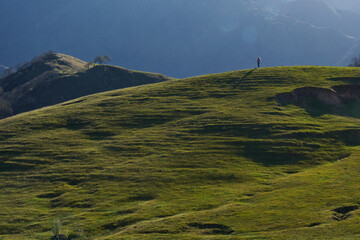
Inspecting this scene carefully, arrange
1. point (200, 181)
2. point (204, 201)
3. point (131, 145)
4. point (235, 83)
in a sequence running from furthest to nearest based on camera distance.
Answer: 1. point (235, 83)
2. point (131, 145)
3. point (200, 181)
4. point (204, 201)

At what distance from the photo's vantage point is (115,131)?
65.8 m

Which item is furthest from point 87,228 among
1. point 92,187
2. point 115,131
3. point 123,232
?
point 115,131

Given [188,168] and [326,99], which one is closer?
[188,168]

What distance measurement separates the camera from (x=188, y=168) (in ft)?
158

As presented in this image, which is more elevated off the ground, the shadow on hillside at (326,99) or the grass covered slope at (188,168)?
the shadow on hillside at (326,99)

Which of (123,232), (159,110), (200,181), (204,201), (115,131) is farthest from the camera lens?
(159,110)

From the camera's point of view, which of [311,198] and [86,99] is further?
[86,99]

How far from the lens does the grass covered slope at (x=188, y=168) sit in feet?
105

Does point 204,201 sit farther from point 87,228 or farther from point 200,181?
point 87,228

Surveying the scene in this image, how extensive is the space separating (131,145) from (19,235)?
24957 mm

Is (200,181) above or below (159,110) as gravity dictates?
below

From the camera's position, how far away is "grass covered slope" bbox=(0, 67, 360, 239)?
32.0 metres

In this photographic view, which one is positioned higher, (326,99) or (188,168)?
(326,99)

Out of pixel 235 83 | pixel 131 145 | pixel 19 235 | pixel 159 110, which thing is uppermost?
pixel 235 83
